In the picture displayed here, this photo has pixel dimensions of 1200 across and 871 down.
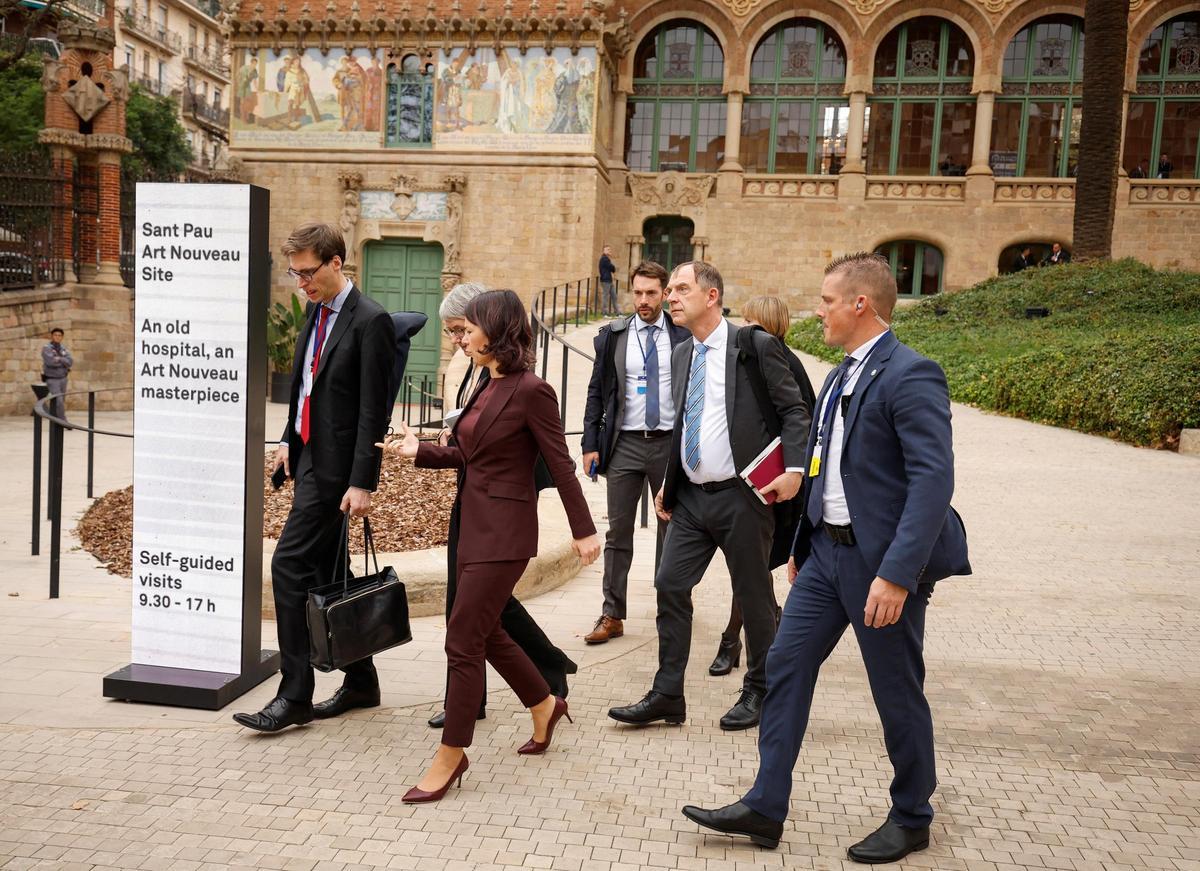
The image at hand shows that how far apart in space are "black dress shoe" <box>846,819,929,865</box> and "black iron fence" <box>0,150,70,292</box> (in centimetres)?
1852

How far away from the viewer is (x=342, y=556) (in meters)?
4.38

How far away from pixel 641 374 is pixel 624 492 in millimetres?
646

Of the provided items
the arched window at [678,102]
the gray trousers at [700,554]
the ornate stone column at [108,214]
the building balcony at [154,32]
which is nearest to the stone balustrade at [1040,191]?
the arched window at [678,102]

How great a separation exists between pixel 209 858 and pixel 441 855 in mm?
722

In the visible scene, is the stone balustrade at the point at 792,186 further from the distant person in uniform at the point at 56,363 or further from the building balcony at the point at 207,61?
the building balcony at the point at 207,61

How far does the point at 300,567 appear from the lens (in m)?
4.35

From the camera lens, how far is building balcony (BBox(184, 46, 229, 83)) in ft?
181

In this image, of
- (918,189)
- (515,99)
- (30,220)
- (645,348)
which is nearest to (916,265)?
(918,189)

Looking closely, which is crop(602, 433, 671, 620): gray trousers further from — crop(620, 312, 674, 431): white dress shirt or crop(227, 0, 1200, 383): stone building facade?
crop(227, 0, 1200, 383): stone building facade

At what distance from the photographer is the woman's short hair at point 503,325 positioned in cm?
385

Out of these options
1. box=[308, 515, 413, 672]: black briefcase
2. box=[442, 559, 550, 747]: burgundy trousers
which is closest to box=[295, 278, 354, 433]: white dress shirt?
box=[308, 515, 413, 672]: black briefcase

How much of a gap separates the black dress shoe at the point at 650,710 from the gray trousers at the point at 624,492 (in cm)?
126

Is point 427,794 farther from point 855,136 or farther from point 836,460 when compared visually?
point 855,136

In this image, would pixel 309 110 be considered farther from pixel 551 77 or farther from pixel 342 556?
pixel 342 556
